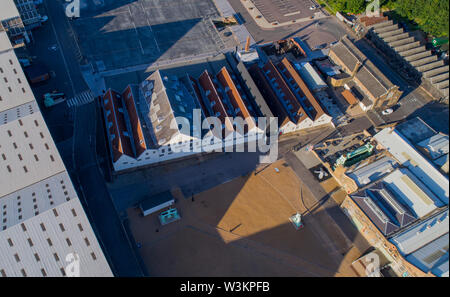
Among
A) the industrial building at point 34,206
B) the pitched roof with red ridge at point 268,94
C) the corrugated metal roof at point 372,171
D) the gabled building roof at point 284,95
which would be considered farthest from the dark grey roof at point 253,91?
the industrial building at point 34,206

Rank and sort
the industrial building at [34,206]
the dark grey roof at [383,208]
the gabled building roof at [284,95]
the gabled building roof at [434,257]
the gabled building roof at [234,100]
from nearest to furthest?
the industrial building at [34,206] → the gabled building roof at [434,257] → the dark grey roof at [383,208] → the gabled building roof at [234,100] → the gabled building roof at [284,95]

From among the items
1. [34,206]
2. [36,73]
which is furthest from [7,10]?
[34,206]

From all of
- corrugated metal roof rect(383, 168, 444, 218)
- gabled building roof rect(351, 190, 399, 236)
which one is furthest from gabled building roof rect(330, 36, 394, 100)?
gabled building roof rect(351, 190, 399, 236)

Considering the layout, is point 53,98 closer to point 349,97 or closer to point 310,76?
point 310,76

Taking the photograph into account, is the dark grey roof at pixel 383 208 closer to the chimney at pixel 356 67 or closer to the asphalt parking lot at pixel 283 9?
the chimney at pixel 356 67

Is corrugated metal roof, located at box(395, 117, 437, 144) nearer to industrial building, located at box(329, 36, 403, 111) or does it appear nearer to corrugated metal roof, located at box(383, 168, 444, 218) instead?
industrial building, located at box(329, 36, 403, 111)

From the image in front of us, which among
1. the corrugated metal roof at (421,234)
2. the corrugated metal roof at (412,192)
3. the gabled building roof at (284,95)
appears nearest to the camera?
the corrugated metal roof at (421,234)

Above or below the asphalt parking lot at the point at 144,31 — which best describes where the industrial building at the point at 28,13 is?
above

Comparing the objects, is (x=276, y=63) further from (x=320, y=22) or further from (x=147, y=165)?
(x=147, y=165)

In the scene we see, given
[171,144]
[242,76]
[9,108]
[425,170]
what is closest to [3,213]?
[9,108]
